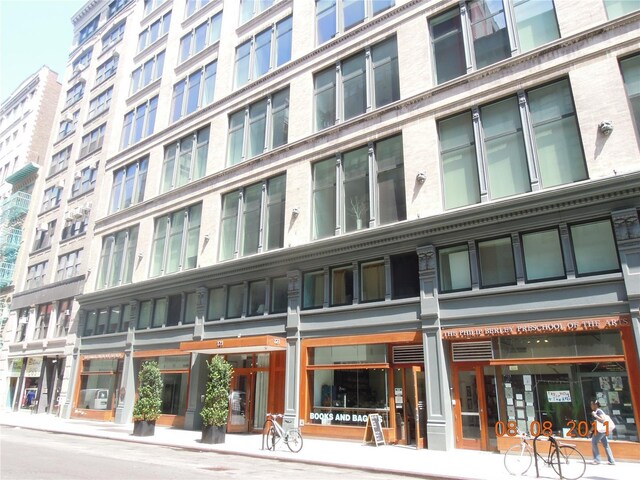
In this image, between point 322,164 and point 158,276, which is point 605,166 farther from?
point 158,276

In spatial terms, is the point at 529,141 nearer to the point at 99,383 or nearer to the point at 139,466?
the point at 139,466

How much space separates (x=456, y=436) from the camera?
607 inches

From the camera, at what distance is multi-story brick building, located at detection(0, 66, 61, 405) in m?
43.5

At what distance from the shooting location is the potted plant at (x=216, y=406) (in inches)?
678

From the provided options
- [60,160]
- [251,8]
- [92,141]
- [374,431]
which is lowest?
[374,431]

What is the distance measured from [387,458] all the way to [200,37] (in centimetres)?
2944

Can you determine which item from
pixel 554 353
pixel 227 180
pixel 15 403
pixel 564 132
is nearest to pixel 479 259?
pixel 554 353

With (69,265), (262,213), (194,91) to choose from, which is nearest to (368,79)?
(262,213)

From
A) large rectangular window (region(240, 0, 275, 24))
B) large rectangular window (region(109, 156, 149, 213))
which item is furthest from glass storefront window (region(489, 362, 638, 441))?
large rectangular window (region(109, 156, 149, 213))

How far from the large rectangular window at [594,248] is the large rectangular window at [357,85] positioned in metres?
9.48

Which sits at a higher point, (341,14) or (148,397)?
(341,14)

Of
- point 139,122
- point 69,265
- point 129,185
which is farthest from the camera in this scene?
point 69,265

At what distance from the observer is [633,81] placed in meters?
14.3
